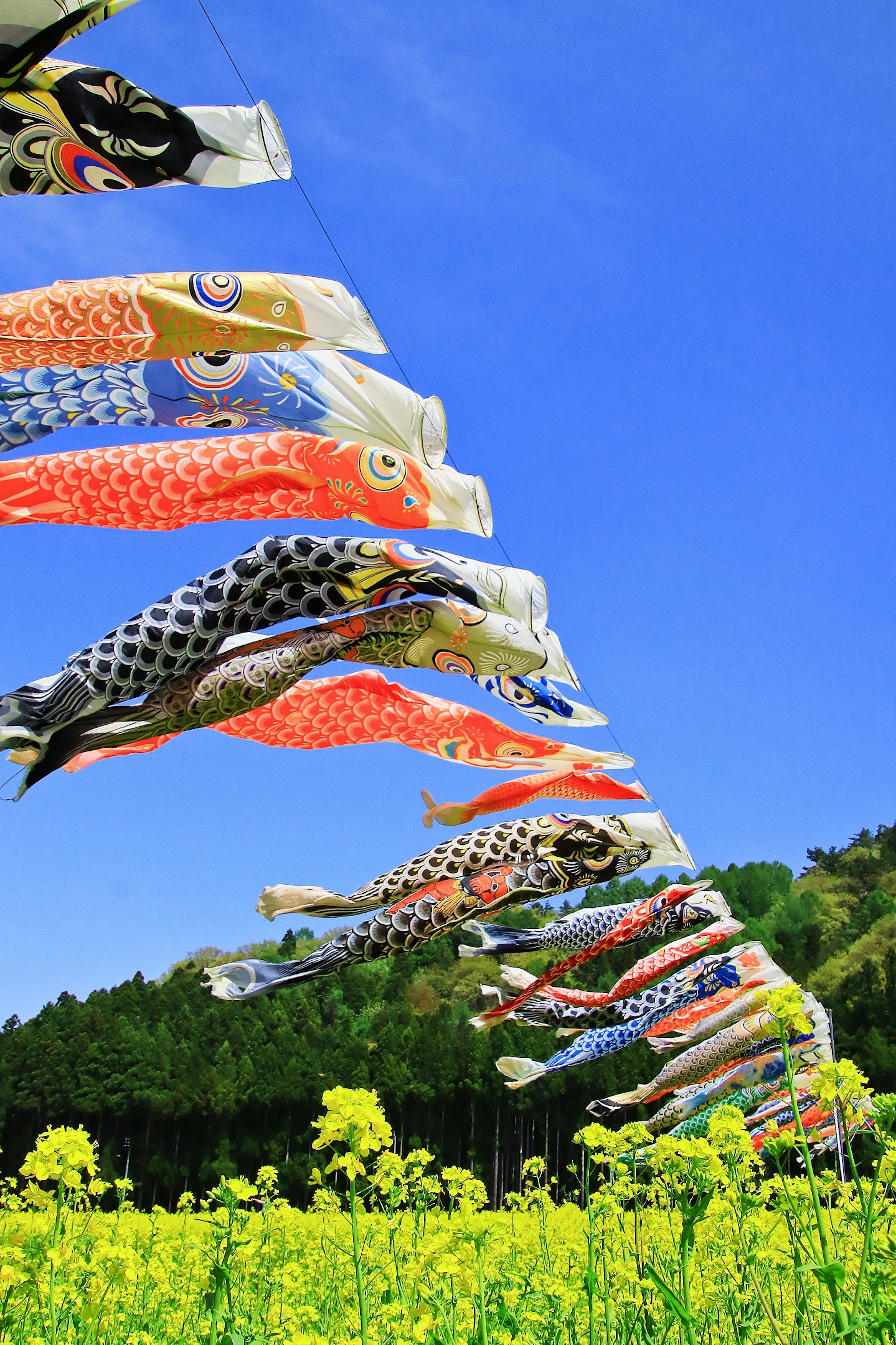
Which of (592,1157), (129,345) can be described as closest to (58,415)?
(129,345)

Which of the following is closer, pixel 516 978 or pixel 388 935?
pixel 388 935

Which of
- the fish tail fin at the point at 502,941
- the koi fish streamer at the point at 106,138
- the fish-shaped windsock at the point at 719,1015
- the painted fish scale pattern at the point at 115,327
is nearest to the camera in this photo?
the koi fish streamer at the point at 106,138

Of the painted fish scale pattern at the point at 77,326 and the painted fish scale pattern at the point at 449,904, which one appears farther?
the painted fish scale pattern at the point at 449,904

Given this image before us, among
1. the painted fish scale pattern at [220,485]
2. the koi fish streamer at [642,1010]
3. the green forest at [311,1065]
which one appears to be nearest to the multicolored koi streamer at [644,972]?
the koi fish streamer at [642,1010]

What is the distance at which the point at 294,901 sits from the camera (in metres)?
8.95

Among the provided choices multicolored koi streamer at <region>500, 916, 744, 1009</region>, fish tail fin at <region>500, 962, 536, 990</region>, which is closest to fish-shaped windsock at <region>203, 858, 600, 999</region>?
multicolored koi streamer at <region>500, 916, 744, 1009</region>

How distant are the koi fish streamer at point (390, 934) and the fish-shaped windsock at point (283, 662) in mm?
2413

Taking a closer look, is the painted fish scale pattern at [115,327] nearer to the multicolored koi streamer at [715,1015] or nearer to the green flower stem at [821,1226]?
the green flower stem at [821,1226]

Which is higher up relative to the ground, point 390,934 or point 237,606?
point 237,606

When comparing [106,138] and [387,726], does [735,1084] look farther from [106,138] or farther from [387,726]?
[106,138]

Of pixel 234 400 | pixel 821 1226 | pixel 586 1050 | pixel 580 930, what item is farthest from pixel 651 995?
pixel 821 1226

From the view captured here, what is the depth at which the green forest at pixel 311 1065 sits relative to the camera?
3058cm

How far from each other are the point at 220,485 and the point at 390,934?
409cm

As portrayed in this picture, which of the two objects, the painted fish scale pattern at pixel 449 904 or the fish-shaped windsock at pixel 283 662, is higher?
the fish-shaped windsock at pixel 283 662
